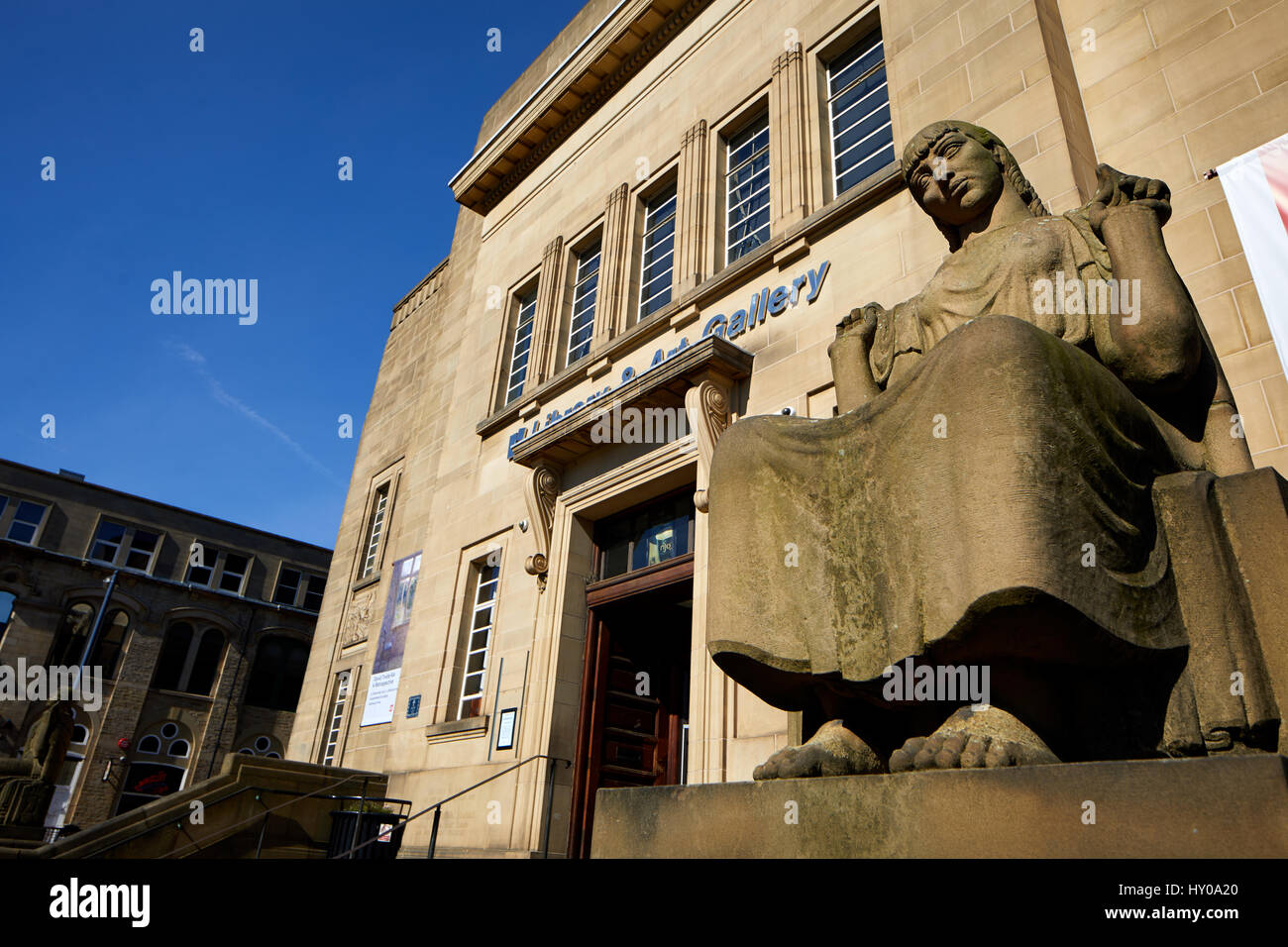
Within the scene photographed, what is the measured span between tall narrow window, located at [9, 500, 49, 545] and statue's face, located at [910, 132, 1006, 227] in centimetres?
4232

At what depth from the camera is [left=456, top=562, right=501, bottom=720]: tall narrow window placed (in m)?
11.1

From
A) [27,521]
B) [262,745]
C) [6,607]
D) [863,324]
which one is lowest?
[863,324]

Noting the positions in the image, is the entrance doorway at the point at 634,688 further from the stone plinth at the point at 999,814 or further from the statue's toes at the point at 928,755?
the statue's toes at the point at 928,755

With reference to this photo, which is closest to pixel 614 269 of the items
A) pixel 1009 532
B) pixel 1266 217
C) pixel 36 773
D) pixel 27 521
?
pixel 1266 217

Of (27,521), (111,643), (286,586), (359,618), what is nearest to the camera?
(359,618)

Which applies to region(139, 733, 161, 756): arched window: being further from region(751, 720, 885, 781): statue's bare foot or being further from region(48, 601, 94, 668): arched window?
region(751, 720, 885, 781): statue's bare foot

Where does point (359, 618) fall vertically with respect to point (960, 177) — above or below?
above

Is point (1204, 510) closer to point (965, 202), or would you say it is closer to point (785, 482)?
point (785, 482)

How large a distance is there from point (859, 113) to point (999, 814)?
30.2ft

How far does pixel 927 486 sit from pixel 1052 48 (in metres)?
6.86

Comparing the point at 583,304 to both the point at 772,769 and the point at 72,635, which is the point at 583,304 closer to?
the point at 772,769

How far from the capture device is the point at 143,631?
35375 millimetres

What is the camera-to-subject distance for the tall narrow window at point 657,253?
1131cm

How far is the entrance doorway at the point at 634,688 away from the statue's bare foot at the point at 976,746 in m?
6.41
